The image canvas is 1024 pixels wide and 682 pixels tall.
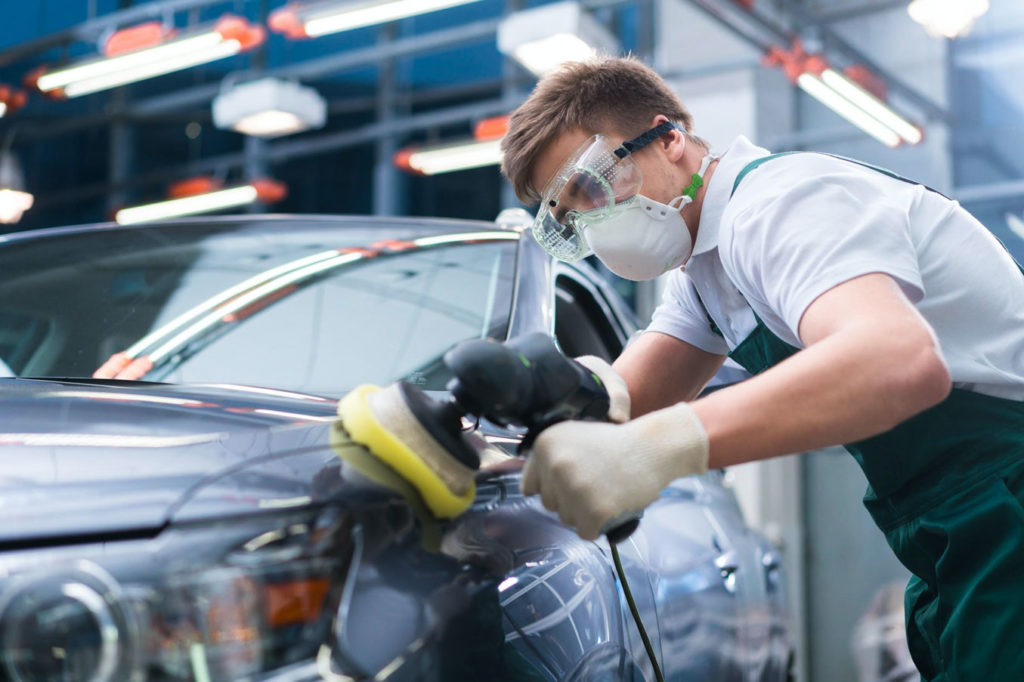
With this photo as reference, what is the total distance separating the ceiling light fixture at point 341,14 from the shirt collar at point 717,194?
472 centimetres

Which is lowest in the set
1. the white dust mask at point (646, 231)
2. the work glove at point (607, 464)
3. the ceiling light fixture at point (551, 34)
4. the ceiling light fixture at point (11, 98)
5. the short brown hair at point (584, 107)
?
the work glove at point (607, 464)

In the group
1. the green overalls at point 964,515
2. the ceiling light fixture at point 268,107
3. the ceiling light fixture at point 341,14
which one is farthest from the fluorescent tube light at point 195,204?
the green overalls at point 964,515

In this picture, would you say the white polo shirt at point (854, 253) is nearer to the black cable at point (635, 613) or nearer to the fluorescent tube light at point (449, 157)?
the black cable at point (635, 613)

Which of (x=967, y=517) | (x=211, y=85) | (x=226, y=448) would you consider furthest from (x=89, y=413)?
(x=211, y=85)

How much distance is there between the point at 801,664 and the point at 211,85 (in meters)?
8.33

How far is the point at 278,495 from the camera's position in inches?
39.7

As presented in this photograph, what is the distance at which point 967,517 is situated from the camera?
1504 mm

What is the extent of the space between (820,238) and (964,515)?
46 cm

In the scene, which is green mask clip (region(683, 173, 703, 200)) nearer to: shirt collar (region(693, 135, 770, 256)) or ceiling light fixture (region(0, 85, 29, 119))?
shirt collar (region(693, 135, 770, 256))

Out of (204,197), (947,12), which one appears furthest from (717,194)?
(204,197)

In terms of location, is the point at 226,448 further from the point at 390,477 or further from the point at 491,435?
the point at 491,435

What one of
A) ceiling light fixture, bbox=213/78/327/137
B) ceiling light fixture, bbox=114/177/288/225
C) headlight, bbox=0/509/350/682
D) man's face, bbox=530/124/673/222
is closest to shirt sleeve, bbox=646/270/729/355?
man's face, bbox=530/124/673/222

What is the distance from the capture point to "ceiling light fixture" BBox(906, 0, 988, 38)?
6.11m

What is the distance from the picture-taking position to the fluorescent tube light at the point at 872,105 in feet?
22.8
